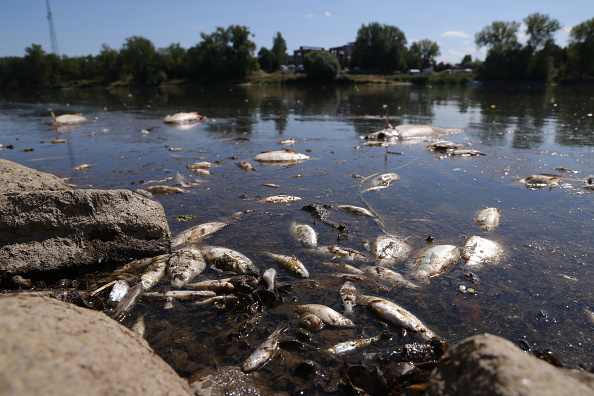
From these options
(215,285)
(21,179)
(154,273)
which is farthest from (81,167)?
(215,285)

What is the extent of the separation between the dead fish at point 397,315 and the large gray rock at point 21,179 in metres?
4.79

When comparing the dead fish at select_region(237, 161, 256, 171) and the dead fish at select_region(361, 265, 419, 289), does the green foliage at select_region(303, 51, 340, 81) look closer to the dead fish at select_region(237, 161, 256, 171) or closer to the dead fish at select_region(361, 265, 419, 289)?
the dead fish at select_region(237, 161, 256, 171)

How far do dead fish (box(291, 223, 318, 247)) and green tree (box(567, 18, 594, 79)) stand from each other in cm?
8674

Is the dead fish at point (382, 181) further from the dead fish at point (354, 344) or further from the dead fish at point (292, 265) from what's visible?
the dead fish at point (354, 344)

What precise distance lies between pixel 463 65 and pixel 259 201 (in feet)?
480

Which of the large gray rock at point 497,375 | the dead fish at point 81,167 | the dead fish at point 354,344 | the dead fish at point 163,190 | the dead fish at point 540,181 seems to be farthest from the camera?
the dead fish at point 81,167

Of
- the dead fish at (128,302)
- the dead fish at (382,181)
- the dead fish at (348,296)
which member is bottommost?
the dead fish at (348,296)

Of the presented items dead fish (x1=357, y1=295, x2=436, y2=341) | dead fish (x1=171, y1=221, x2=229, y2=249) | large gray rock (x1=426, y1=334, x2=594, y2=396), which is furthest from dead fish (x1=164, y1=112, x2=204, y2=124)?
large gray rock (x1=426, y1=334, x2=594, y2=396)

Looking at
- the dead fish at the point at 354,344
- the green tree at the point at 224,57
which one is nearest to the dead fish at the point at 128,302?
the dead fish at the point at 354,344

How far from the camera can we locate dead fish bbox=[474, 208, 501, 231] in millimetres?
5371

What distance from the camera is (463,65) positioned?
12988 cm

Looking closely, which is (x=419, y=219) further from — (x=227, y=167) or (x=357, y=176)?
(x=227, y=167)

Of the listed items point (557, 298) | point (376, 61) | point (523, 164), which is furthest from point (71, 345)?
point (376, 61)

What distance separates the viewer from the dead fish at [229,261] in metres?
4.21
